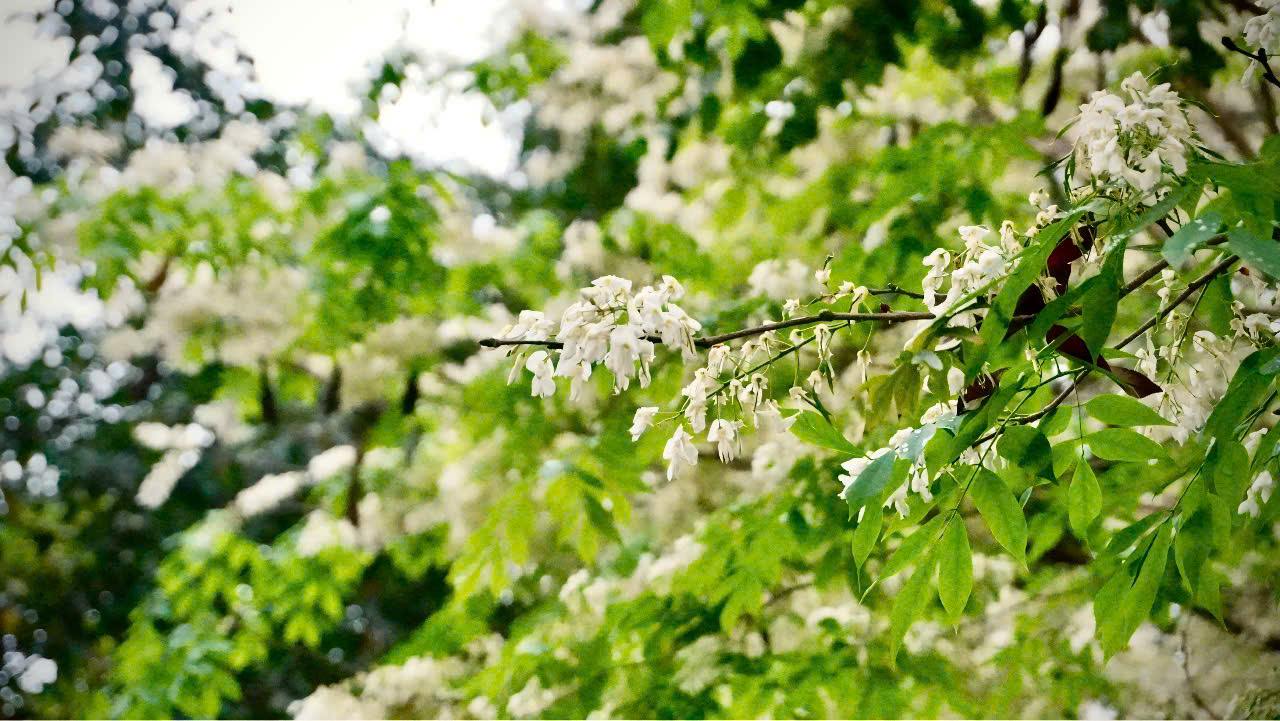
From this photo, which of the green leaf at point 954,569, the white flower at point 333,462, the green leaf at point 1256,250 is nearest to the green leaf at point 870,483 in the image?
the green leaf at point 954,569

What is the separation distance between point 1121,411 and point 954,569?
0.23 m

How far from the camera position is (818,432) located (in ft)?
3.14

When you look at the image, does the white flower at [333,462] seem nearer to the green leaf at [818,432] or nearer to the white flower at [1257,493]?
the green leaf at [818,432]

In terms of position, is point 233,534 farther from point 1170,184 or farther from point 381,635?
point 1170,184

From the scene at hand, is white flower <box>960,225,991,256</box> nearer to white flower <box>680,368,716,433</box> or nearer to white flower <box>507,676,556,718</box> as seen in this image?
white flower <box>680,368,716,433</box>

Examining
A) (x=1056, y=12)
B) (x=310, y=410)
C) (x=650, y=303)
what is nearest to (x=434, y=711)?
(x=650, y=303)

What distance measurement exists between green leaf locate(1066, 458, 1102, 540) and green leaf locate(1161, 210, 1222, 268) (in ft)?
1.27

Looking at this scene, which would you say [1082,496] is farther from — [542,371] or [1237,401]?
[542,371]

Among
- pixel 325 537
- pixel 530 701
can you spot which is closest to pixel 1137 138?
pixel 530 701

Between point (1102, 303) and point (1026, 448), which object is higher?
point (1102, 303)

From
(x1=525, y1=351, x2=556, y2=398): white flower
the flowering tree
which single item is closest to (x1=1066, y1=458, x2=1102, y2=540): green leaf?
the flowering tree

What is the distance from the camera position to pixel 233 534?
Answer: 4.45 metres

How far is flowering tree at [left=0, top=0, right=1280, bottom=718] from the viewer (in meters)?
0.89

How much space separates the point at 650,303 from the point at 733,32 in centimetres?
178
